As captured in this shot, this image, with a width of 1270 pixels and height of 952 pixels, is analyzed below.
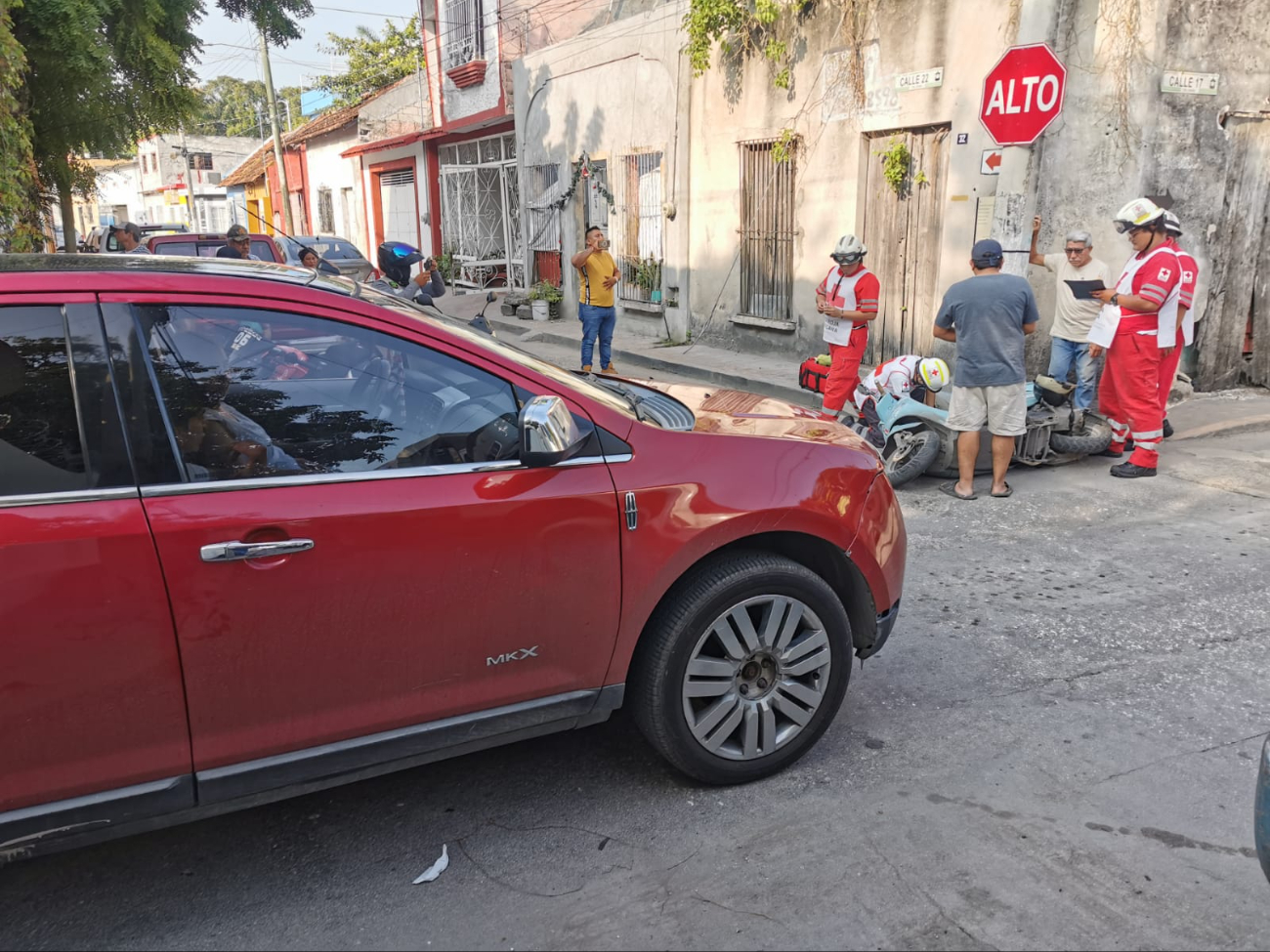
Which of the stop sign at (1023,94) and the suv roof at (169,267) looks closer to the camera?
the suv roof at (169,267)

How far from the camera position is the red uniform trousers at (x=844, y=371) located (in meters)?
7.72

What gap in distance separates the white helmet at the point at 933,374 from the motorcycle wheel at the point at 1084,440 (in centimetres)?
99

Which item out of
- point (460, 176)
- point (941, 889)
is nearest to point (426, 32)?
point (460, 176)

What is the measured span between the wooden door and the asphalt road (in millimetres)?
6198

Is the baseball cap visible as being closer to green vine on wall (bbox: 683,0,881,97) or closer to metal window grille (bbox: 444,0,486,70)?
green vine on wall (bbox: 683,0,881,97)

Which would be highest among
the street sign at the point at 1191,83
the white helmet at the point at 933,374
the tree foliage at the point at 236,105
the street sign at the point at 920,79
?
the tree foliage at the point at 236,105

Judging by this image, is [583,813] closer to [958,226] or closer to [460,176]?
[958,226]

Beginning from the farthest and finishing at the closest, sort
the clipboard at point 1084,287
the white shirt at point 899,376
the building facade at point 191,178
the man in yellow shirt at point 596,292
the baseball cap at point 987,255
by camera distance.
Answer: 1. the building facade at point 191,178
2. the man in yellow shirt at point 596,292
3. the clipboard at point 1084,287
4. the white shirt at point 899,376
5. the baseball cap at point 987,255

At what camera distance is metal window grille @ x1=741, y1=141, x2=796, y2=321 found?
11.6m

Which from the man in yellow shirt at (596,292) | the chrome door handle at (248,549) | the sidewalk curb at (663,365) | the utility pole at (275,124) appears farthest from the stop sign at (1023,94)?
the utility pole at (275,124)

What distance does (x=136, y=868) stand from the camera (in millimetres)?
2910

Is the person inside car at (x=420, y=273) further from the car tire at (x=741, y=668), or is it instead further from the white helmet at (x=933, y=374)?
the car tire at (x=741, y=668)

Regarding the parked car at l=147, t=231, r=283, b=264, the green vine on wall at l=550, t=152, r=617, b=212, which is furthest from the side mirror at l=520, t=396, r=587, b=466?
the green vine on wall at l=550, t=152, r=617, b=212

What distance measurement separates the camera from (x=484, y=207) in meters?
22.3
